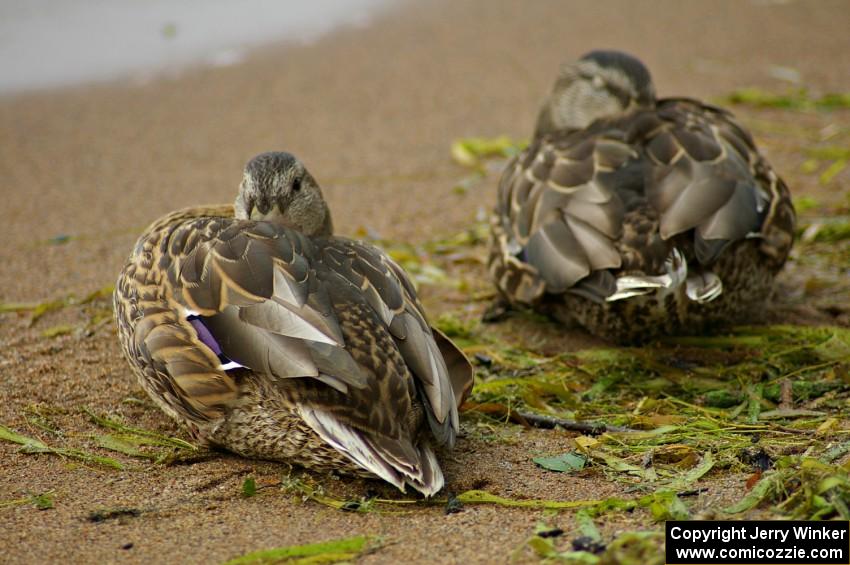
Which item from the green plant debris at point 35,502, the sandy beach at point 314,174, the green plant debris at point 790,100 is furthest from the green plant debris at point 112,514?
the green plant debris at point 790,100

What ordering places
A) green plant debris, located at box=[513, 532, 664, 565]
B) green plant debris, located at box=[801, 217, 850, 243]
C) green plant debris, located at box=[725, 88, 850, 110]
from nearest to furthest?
green plant debris, located at box=[513, 532, 664, 565], green plant debris, located at box=[801, 217, 850, 243], green plant debris, located at box=[725, 88, 850, 110]

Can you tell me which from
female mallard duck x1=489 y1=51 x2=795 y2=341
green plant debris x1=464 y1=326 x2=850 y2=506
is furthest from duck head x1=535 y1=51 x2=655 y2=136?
green plant debris x1=464 y1=326 x2=850 y2=506

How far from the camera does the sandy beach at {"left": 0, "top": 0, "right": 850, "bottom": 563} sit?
3.88m

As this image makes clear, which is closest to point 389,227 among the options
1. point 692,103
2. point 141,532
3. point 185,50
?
point 692,103

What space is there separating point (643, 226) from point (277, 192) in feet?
6.22

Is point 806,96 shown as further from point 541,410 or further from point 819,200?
point 541,410

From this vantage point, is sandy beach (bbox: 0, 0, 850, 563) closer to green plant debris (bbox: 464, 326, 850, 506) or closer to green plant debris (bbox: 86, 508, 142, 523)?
green plant debris (bbox: 86, 508, 142, 523)

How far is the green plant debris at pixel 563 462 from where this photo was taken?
4.39m

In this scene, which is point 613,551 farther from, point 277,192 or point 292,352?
point 277,192

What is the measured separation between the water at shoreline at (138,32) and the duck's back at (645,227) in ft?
21.9

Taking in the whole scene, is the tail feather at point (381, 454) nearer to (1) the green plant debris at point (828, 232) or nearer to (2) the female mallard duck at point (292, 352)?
(2) the female mallard duck at point (292, 352)

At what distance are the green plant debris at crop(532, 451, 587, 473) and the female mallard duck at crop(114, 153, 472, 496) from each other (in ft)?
1.37

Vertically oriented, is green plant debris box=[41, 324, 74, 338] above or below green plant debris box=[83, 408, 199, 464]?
above

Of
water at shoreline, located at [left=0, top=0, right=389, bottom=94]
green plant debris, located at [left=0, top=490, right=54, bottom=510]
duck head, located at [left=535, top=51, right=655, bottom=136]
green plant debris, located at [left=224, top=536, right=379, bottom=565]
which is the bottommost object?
green plant debris, located at [left=224, top=536, right=379, bottom=565]
